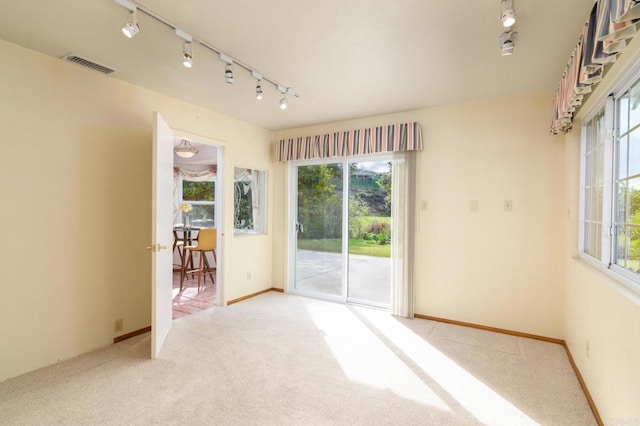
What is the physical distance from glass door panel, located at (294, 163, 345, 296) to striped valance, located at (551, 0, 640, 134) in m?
2.78

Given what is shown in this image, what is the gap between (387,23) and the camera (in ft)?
6.76

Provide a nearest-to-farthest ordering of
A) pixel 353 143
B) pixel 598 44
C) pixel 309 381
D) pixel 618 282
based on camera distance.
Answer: pixel 598 44 < pixel 618 282 < pixel 309 381 < pixel 353 143

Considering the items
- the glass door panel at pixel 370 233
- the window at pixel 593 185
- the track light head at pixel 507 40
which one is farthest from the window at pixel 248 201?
the window at pixel 593 185

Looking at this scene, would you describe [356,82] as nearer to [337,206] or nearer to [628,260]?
[337,206]

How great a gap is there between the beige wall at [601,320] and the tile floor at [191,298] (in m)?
3.89

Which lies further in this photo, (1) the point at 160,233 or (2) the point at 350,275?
(2) the point at 350,275

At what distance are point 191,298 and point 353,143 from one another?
317 cm

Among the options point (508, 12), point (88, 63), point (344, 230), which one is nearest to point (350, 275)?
point (344, 230)

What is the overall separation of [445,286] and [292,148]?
2.81 metres

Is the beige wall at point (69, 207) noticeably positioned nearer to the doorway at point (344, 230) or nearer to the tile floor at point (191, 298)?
the tile floor at point (191, 298)

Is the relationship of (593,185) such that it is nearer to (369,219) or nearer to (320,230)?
(369,219)

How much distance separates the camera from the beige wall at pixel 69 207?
2415 mm

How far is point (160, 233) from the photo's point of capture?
114 inches

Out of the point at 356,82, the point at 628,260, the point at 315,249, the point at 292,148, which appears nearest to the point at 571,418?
the point at 628,260
